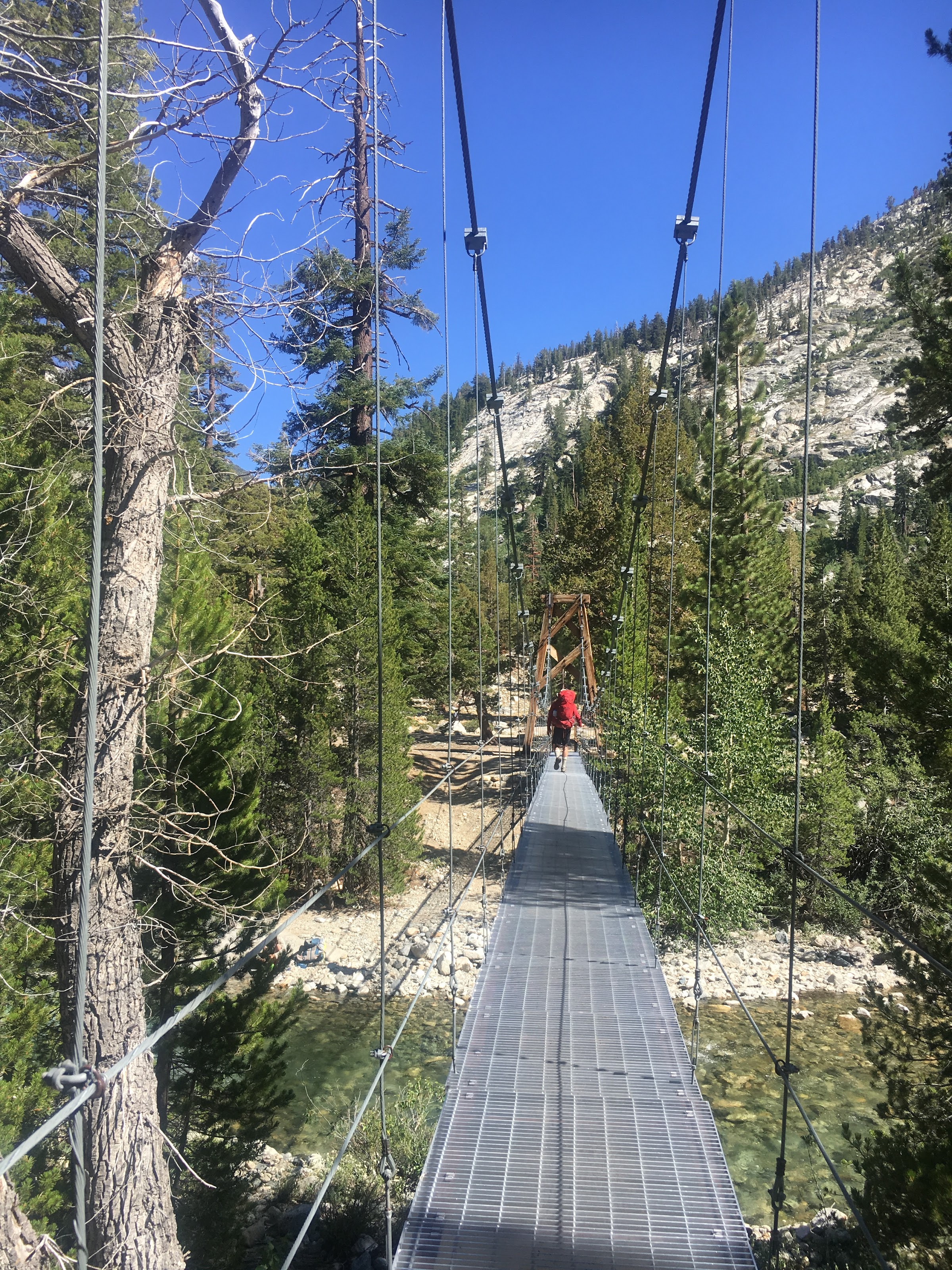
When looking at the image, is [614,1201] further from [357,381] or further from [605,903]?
[357,381]

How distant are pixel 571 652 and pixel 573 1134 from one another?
1646 centimetres

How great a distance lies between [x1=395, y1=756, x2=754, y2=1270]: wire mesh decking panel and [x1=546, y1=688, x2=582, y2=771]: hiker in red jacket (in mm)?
6193

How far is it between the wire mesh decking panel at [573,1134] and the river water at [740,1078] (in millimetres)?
3844

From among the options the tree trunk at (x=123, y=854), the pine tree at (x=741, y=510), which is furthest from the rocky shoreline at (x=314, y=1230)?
the pine tree at (x=741, y=510)

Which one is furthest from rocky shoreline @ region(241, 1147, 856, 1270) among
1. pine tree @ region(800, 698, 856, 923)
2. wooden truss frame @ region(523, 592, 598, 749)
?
wooden truss frame @ region(523, 592, 598, 749)

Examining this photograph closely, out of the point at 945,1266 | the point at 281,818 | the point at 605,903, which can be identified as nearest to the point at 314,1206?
the point at 605,903

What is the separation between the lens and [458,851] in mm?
16766

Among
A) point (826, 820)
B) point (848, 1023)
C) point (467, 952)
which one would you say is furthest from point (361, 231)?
point (848, 1023)

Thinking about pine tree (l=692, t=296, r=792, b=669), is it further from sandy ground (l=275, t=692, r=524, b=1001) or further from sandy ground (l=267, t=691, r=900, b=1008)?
sandy ground (l=275, t=692, r=524, b=1001)

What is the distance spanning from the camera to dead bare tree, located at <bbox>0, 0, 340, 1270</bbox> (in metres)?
3.08

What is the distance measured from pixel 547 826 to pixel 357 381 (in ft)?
19.1

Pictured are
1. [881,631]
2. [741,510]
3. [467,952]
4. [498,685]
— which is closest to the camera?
[467,952]

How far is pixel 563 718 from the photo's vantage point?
11.1m

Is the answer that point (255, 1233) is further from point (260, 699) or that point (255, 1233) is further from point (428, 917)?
point (428, 917)
